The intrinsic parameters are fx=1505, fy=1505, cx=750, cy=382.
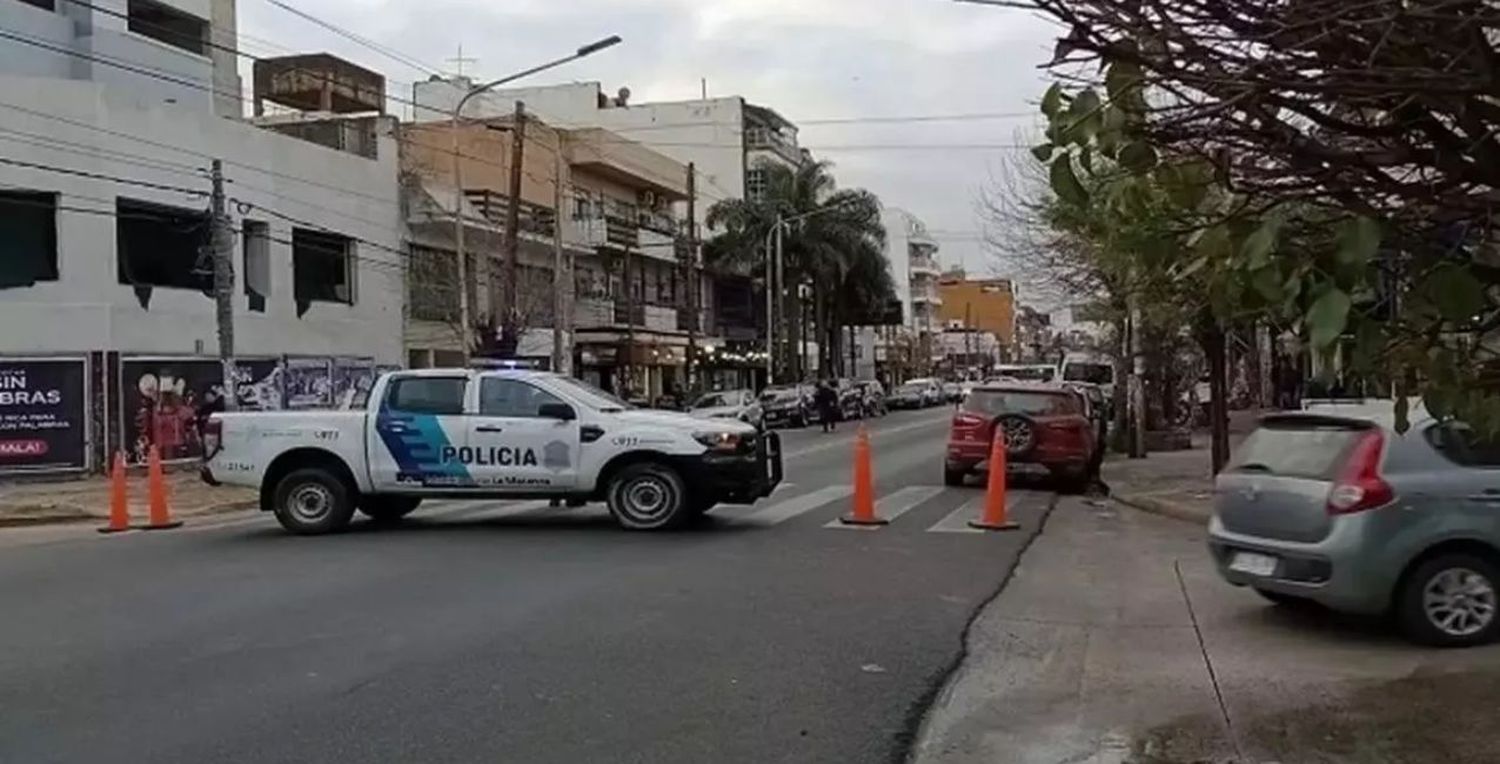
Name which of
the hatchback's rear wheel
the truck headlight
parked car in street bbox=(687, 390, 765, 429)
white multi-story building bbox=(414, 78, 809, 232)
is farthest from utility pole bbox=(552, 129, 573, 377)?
white multi-story building bbox=(414, 78, 809, 232)

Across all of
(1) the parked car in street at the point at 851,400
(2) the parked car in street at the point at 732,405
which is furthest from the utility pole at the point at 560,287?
(1) the parked car in street at the point at 851,400

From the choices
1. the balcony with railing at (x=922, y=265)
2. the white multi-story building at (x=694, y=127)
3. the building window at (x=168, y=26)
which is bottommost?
the balcony with railing at (x=922, y=265)

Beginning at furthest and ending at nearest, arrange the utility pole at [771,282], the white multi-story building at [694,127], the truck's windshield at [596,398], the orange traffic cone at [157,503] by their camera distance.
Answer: the white multi-story building at [694,127], the utility pole at [771,282], the orange traffic cone at [157,503], the truck's windshield at [596,398]

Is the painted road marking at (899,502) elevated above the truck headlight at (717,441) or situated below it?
below

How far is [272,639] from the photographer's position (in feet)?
30.8

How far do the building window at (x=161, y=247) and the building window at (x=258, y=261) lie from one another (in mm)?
1704

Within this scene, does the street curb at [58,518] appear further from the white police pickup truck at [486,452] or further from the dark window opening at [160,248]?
the dark window opening at [160,248]

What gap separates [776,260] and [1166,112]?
5920 centimetres

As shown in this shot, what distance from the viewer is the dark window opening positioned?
95.6ft

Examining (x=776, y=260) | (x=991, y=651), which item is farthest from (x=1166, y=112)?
(x=776, y=260)

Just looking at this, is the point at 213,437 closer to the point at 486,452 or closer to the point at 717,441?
the point at 486,452

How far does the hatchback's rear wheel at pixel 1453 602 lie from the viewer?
8.85 meters

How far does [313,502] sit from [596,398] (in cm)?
316

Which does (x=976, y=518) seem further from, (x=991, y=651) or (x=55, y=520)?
(x=55, y=520)
